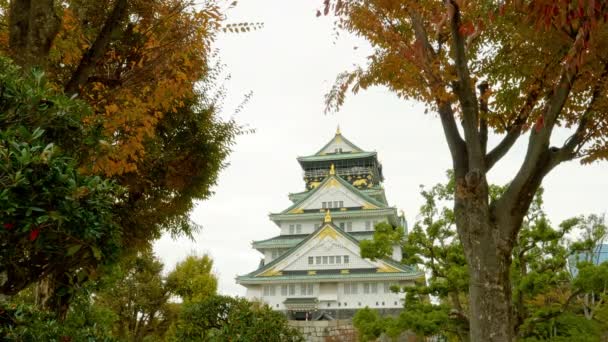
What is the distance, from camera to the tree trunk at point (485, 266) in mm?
4555

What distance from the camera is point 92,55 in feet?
15.6

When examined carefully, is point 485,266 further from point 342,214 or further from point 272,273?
point 342,214

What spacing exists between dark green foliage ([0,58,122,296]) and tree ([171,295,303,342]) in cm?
687

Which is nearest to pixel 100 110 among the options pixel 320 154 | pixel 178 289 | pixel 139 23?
pixel 139 23

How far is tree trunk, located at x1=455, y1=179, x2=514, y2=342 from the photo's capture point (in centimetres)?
455

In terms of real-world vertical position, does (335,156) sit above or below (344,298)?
above

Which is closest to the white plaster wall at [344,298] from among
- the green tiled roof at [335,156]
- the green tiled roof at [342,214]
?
the green tiled roof at [342,214]

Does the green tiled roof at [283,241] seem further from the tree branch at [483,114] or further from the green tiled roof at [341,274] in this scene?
the tree branch at [483,114]

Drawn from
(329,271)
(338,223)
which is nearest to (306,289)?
(329,271)

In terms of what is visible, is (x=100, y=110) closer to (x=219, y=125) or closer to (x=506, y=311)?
(x=219, y=125)

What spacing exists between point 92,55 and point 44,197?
288 centimetres

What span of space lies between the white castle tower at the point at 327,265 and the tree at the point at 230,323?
53.6ft

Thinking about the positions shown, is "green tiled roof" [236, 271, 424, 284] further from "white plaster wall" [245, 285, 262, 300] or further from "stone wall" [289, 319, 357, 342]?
"stone wall" [289, 319, 357, 342]

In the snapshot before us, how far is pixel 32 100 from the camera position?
2678 mm
